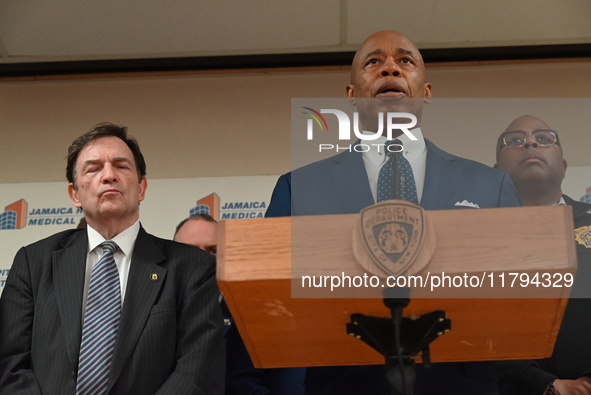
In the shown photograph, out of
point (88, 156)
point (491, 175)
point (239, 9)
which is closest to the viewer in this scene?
point (491, 175)

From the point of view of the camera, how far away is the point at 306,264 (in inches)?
49.8

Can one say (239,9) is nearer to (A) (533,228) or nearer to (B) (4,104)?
(B) (4,104)

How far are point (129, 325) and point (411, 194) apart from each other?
0.83 meters

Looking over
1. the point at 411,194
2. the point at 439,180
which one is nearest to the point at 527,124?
the point at 439,180

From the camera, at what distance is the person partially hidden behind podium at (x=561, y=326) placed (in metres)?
2.26

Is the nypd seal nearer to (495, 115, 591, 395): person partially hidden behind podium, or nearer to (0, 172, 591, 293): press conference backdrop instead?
(495, 115, 591, 395): person partially hidden behind podium

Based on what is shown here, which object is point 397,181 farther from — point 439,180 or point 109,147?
point 109,147

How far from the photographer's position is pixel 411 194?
6.08 feet

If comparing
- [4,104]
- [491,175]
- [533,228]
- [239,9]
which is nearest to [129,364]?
[491,175]

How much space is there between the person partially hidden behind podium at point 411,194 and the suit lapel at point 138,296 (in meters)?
0.42

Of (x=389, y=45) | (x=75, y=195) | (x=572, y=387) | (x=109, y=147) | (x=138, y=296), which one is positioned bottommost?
(x=572, y=387)

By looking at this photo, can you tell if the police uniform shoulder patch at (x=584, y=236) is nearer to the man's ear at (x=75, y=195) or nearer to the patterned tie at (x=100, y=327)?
the patterned tie at (x=100, y=327)

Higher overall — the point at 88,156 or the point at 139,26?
the point at 139,26

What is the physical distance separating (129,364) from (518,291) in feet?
3.63
